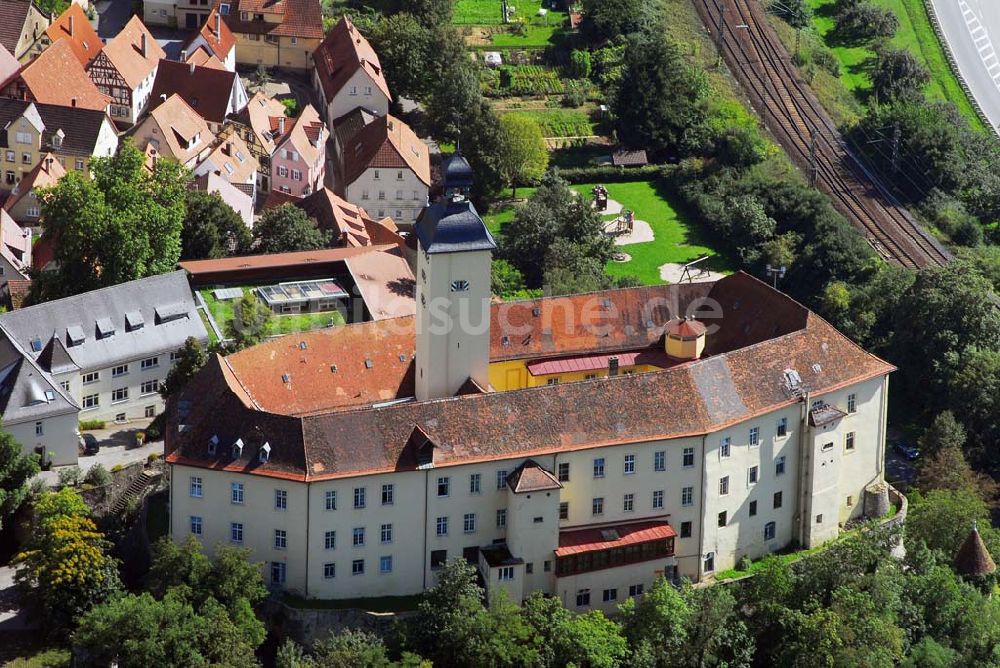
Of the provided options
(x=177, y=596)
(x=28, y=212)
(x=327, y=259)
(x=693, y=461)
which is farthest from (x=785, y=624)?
(x=28, y=212)

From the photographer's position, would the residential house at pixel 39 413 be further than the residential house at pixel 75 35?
No

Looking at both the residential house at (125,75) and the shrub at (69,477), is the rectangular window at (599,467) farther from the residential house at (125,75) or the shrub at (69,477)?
the residential house at (125,75)

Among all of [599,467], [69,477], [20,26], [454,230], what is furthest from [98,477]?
[20,26]

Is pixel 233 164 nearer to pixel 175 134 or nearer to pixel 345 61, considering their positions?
pixel 175 134

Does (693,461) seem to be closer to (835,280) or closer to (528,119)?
(835,280)

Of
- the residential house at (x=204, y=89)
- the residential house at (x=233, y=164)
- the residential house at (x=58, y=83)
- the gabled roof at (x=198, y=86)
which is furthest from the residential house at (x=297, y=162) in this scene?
the residential house at (x=58, y=83)

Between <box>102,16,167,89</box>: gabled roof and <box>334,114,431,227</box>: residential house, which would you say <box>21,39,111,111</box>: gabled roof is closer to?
<box>102,16,167,89</box>: gabled roof

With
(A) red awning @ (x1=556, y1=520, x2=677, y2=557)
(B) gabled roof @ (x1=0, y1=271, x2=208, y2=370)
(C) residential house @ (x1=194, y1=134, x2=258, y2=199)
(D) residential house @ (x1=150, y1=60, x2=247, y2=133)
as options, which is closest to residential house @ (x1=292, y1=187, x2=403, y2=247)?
(C) residential house @ (x1=194, y1=134, x2=258, y2=199)
